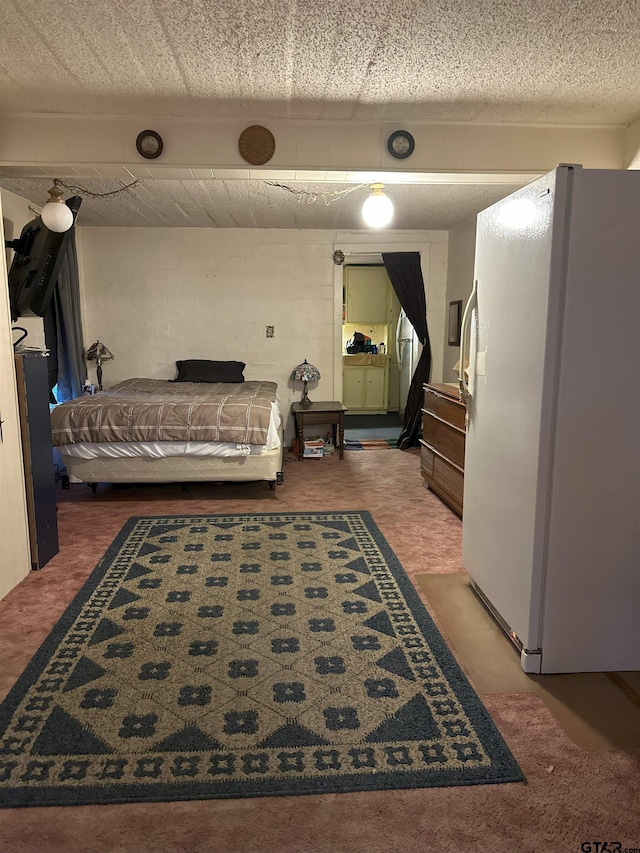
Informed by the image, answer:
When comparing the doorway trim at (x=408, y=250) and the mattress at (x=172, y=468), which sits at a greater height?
the doorway trim at (x=408, y=250)

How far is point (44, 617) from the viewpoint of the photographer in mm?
2580

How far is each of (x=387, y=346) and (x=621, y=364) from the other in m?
6.74

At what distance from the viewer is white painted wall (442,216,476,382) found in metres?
5.41

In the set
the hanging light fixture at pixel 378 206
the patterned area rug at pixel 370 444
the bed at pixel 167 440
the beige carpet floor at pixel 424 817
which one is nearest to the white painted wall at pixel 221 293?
the patterned area rug at pixel 370 444

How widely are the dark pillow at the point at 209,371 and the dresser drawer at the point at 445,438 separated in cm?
217

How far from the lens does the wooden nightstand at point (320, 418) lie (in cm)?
579

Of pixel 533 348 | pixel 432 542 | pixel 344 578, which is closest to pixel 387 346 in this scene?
pixel 432 542

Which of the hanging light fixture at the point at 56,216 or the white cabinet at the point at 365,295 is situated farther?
the white cabinet at the point at 365,295

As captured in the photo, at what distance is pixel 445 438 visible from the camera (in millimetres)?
4113

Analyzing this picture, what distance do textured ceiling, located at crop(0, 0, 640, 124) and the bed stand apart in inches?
75.3

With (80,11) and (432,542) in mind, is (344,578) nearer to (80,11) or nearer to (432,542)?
(432,542)

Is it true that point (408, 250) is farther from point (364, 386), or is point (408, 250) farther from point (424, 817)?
point (424, 817)

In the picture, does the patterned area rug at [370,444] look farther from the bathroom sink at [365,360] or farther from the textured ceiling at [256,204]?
the textured ceiling at [256,204]

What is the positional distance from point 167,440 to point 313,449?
192cm
